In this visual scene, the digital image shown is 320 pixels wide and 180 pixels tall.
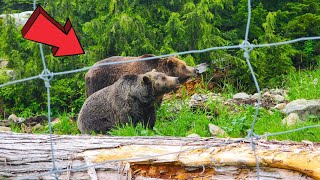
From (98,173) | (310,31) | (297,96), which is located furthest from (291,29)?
(98,173)

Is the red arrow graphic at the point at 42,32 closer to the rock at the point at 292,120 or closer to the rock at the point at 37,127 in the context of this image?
the rock at the point at 292,120

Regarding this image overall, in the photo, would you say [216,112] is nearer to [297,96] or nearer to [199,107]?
[199,107]

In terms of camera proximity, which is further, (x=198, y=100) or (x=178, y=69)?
(x=178, y=69)

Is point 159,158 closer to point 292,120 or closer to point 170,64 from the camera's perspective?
point 292,120

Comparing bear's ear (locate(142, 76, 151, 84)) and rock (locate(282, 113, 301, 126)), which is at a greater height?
bear's ear (locate(142, 76, 151, 84))

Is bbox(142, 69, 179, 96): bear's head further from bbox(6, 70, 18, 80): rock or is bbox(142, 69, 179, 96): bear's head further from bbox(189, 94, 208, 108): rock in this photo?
bbox(6, 70, 18, 80): rock

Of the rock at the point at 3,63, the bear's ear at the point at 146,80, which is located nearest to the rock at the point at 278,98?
the bear's ear at the point at 146,80

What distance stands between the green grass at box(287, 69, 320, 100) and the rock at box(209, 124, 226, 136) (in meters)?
1.56

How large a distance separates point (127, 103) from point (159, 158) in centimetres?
313

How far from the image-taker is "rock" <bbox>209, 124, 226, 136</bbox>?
16.3ft

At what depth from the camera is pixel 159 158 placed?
119 inches

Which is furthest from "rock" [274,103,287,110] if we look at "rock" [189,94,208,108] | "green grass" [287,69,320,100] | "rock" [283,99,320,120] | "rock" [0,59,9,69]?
"rock" [0,59,9,69]

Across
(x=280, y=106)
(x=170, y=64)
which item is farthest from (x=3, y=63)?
(x=280, y=106)

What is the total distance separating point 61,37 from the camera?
3.63 m
